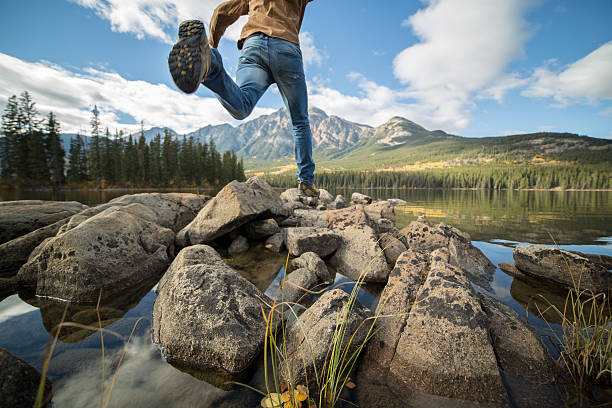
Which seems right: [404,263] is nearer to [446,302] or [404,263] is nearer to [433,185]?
[446,302]

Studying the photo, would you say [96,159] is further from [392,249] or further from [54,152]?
[392,249]

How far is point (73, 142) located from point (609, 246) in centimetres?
6876

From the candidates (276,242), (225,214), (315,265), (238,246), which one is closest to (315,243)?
(315,265)

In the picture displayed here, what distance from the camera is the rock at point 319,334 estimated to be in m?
1.68

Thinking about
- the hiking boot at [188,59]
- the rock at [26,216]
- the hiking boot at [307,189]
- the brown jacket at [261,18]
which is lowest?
the rock at [26,216]

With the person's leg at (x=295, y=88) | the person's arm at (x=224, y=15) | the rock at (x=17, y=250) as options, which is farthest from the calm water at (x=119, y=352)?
the person's arm at (x=224, y=15)

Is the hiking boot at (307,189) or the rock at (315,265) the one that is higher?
the hiking boot at (307,189)

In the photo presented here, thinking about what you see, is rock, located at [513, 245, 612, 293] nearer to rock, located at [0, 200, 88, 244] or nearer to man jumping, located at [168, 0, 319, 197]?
man jumping, located at [168, 0, 319, 197]

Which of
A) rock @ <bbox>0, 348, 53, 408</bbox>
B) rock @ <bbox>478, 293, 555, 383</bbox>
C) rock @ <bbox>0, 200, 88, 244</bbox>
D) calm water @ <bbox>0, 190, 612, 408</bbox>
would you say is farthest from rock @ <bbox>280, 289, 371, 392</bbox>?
rock @ <bbox>0, 200, 88, 244</bbox>

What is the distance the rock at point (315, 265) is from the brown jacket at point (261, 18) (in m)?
3.30

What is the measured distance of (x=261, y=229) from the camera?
186 inches

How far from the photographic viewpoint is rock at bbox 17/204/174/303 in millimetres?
2672

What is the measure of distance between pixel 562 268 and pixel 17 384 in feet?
17.4

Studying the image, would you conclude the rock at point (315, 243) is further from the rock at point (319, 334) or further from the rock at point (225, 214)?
the rock at point (319, 334)
